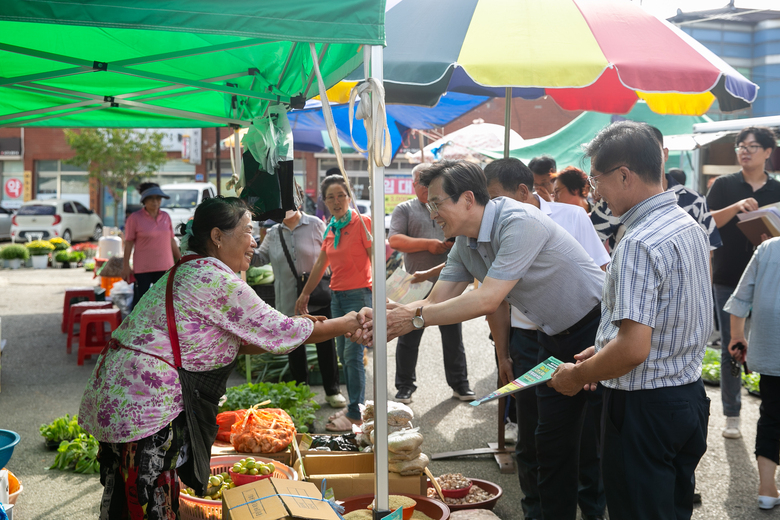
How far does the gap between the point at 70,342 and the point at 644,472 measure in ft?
24.6

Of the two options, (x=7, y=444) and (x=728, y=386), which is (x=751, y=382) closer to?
(x=728, y=386)

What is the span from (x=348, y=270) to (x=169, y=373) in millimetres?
2888

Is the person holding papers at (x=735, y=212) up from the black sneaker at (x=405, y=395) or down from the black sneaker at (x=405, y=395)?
up

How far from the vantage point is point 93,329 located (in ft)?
25.2

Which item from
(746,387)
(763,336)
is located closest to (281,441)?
(763,336)

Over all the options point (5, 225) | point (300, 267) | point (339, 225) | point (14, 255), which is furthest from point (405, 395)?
point (5, 225)

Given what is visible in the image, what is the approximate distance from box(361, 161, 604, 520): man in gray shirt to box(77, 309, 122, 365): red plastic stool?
5.55 meters

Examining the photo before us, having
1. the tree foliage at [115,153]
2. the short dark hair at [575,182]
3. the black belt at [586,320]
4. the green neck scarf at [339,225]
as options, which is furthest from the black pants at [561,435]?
the tree foliage at [115,153]

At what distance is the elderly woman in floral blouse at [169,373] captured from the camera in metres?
2.40

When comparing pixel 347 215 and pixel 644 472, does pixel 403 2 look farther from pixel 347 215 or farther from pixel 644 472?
pixel 644 472

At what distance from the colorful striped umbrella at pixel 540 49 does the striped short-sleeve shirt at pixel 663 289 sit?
5.34 feet

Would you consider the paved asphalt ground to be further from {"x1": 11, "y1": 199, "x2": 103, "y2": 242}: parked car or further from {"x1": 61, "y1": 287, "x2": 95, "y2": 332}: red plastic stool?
{"x1": 11, "y1": 199, "x2": 103, "y2": 242}: parked car

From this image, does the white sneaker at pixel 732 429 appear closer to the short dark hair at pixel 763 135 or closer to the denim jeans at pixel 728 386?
the denim jeans at pixel 728 386

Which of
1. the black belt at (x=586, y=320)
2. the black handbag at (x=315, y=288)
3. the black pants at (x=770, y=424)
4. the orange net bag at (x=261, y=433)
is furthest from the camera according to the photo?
the black handbag at (x=315, y=288)
